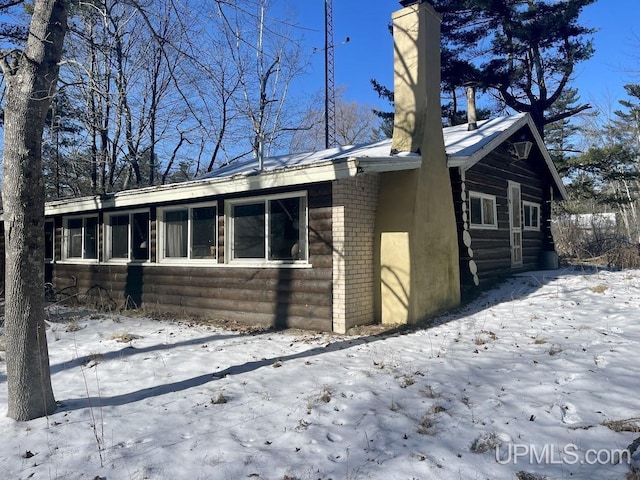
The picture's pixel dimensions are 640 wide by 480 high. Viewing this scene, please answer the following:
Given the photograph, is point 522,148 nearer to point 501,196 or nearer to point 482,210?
point 501,196

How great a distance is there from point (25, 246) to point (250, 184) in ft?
14.7

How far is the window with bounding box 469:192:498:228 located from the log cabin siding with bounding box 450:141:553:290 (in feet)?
0.45

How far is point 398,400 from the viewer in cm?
442

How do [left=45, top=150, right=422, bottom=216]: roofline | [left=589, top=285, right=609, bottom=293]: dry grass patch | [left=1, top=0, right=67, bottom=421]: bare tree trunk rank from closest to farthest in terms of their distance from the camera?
1. [left=1, top=0, right=67, bottom=421]: bare tree trunk
2. [left=45, top=150, right=422, bottom=216]: roofline
3. [left=589, top=285, right=609, bottom=293]: dry grass patch

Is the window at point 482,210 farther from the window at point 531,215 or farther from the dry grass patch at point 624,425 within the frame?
the dry grass patch at point 624,425

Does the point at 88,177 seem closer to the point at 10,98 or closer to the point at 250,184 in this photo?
the point at 250,184

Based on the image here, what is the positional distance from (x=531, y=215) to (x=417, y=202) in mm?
8000

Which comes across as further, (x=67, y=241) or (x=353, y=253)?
(x=67, y=241)

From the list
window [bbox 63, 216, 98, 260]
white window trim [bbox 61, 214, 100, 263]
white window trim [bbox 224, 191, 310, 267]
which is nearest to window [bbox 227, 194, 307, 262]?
white window trim [bbox 224, 191, 310, 267]

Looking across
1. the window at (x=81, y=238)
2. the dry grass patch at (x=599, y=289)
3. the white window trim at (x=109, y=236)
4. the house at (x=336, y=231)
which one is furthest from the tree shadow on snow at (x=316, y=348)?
the window at (x=81, y=238)

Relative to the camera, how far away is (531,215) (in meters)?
14.2

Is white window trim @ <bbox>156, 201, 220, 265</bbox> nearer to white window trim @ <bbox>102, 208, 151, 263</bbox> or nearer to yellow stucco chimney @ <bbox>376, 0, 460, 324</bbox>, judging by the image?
white window trim @ <bbox>102, 208, 151, 263</bbox>

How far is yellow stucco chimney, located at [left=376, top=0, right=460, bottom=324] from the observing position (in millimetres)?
7934

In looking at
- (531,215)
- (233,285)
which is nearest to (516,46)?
(531,215)
